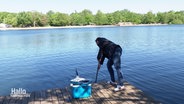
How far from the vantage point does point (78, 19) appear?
544 feet

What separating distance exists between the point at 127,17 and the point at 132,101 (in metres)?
177

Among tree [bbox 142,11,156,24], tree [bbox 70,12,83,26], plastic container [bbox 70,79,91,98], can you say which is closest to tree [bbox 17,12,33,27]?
tree [bbox 70,12,83,26]

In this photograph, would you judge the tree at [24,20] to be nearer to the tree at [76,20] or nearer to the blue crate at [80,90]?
the tree at [76,20]

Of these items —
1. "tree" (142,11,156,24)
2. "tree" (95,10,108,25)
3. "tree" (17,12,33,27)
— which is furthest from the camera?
"tree" (142,11,156,24)

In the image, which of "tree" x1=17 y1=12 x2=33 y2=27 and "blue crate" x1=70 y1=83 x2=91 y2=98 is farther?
"tree" x1=17 y1=12 x2=33 y2=27

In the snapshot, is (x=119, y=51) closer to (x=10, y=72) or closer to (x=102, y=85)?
(x=102, y=85)

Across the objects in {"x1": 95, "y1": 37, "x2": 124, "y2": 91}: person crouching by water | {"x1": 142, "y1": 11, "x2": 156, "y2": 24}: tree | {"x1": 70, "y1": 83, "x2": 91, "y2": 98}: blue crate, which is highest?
{"x1": 142, "y1": 11, "x2": 156, "y2": 24}: tree

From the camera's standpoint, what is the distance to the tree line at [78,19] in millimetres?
147875

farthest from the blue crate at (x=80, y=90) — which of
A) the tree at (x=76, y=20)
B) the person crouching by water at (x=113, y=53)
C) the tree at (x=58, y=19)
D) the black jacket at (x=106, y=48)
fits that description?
the tree at (x=76, y=20)

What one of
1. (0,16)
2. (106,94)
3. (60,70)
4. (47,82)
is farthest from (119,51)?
(0,16)

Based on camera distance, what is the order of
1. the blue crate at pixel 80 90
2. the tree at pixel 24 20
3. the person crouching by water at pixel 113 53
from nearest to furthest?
1. the blue crate at pixel 80 90
2. the person crouching by water at pixel 113 53
3. the tree at pixel 24 20

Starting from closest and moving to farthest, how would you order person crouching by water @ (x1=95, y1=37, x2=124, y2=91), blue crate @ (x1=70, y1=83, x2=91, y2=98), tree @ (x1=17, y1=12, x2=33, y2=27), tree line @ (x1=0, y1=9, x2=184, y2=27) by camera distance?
blue crate @ (x1=70, y1=83, x2=91, y2=98), person crouching by water @ (x1=95, y1=37, x2=124, y2=91), tree @ (x1=17, y1=12, x2=33, y2=27), tree line @ (x1=0, y1=9, x2=184, y2=27)

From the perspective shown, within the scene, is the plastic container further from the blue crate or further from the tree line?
the tree line

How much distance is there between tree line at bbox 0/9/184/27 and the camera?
147875mm
